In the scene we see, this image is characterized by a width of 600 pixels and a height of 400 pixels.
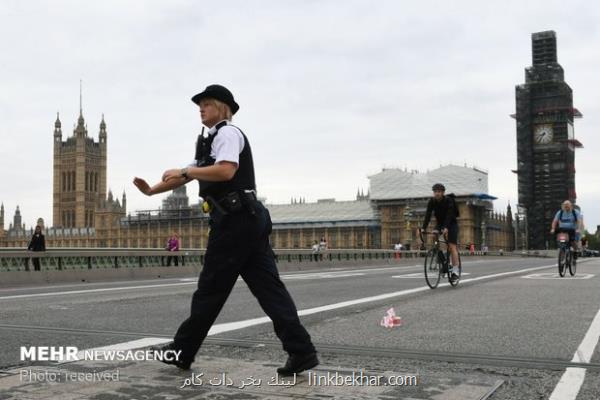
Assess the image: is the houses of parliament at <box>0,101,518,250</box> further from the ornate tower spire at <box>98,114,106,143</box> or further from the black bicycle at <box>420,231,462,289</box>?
the black bicycle at <box>420,231,462,289</box>

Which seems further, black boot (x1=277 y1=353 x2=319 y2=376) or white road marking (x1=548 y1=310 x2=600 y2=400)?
black boot (x1=277 y1=353 x2=319 y2=376)

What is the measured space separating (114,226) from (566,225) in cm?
15618

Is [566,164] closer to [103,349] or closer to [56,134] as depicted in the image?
[56,134]

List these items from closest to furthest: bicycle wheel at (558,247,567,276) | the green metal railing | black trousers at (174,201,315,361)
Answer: black trousers at (174,201,315,361) → bicycle wheel at (558,247,567,276) → the green metal railing

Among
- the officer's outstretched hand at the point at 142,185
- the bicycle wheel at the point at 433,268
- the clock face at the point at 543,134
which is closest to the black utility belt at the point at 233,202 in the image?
the officer's outstretched hand at the point at 142,185

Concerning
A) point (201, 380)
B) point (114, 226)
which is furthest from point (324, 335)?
point (114, 226)

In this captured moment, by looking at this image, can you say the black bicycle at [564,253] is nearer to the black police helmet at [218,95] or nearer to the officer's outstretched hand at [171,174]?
the black police helmet at [218,95]

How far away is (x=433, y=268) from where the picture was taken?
12.1 m

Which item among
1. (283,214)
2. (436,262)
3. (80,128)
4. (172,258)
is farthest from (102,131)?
(436,262)

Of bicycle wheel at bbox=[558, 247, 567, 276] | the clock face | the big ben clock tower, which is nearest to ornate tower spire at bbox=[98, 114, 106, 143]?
the big ben clock tower

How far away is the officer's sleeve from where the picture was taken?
166 inches

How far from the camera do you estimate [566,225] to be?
15055 millimetres

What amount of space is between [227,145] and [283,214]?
14107cm

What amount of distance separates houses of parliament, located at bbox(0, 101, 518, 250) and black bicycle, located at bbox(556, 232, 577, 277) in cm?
7429
